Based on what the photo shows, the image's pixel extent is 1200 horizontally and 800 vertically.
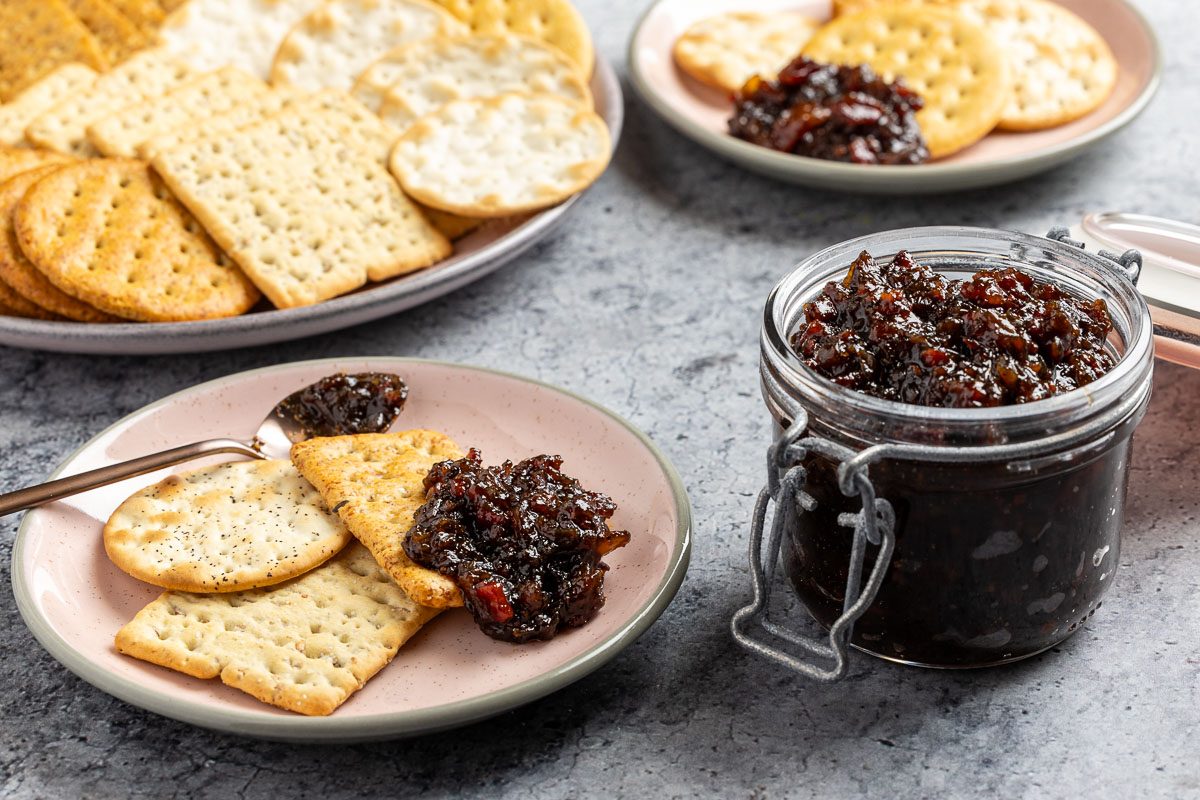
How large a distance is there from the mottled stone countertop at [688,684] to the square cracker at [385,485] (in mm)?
219

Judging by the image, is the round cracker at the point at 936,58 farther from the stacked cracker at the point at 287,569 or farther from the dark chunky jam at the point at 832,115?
the stacked cracker at the point at 287,569

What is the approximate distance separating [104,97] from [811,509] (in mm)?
2256

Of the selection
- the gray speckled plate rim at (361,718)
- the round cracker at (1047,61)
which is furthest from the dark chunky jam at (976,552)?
the round cracker at (1047,61)

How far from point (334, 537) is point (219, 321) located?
715mm

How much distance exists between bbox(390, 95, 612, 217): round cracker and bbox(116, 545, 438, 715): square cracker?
1.15 metres

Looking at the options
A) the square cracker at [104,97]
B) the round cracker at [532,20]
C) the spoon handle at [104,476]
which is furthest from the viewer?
the round cracker at [532,20]

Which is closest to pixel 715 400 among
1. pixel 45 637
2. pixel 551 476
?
pixel 551 476

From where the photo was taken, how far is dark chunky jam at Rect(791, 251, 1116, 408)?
1488mm

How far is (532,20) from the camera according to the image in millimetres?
3354

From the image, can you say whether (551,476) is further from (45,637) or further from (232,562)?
(45,637)

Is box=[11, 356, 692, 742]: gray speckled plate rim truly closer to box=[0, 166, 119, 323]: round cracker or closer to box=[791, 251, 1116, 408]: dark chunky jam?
box=[791, 251, 1116, 408]: dark chunky jam

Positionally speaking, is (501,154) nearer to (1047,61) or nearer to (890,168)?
(890,168)

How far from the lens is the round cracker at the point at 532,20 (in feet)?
10.8

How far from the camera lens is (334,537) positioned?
183 centimetres
